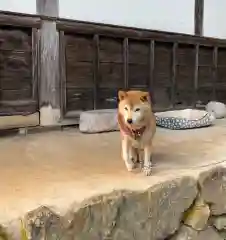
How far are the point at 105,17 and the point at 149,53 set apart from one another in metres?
0.54

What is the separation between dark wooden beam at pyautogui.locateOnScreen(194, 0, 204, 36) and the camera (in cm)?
350

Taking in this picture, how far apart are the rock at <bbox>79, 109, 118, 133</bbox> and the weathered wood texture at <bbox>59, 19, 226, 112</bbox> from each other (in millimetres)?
172

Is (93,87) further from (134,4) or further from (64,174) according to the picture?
(64,174)

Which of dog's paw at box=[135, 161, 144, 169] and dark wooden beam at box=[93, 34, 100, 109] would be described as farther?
dark wooden beam at box=[93, 34, 100, 109]

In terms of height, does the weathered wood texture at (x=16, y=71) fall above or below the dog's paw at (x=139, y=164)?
above

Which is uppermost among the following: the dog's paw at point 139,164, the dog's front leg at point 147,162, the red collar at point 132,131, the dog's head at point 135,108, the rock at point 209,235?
the dog's head at point 135,108

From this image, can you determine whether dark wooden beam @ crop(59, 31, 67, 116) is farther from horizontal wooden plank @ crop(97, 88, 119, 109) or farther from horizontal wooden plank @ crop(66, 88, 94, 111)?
horizontal wooden plank @ crop(97, 88, 119, 109)

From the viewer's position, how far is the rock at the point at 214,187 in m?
1.73

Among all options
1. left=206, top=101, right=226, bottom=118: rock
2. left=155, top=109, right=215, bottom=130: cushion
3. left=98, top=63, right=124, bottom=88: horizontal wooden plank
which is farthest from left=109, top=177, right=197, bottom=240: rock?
left=206, top=101, right=226, bottom=118: rock

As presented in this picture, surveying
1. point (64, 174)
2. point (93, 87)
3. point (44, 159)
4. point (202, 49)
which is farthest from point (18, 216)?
point (202, 49)

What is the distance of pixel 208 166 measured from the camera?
180cm

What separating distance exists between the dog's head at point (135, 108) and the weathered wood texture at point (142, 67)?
49.3 inches

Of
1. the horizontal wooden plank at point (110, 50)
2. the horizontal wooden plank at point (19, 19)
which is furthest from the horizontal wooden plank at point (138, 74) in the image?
the horizontal wooden plank at point (19, 19)

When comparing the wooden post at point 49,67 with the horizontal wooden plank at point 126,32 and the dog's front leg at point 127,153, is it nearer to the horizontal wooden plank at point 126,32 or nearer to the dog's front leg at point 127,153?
→ the horizontal wooden plank at point 126,32
